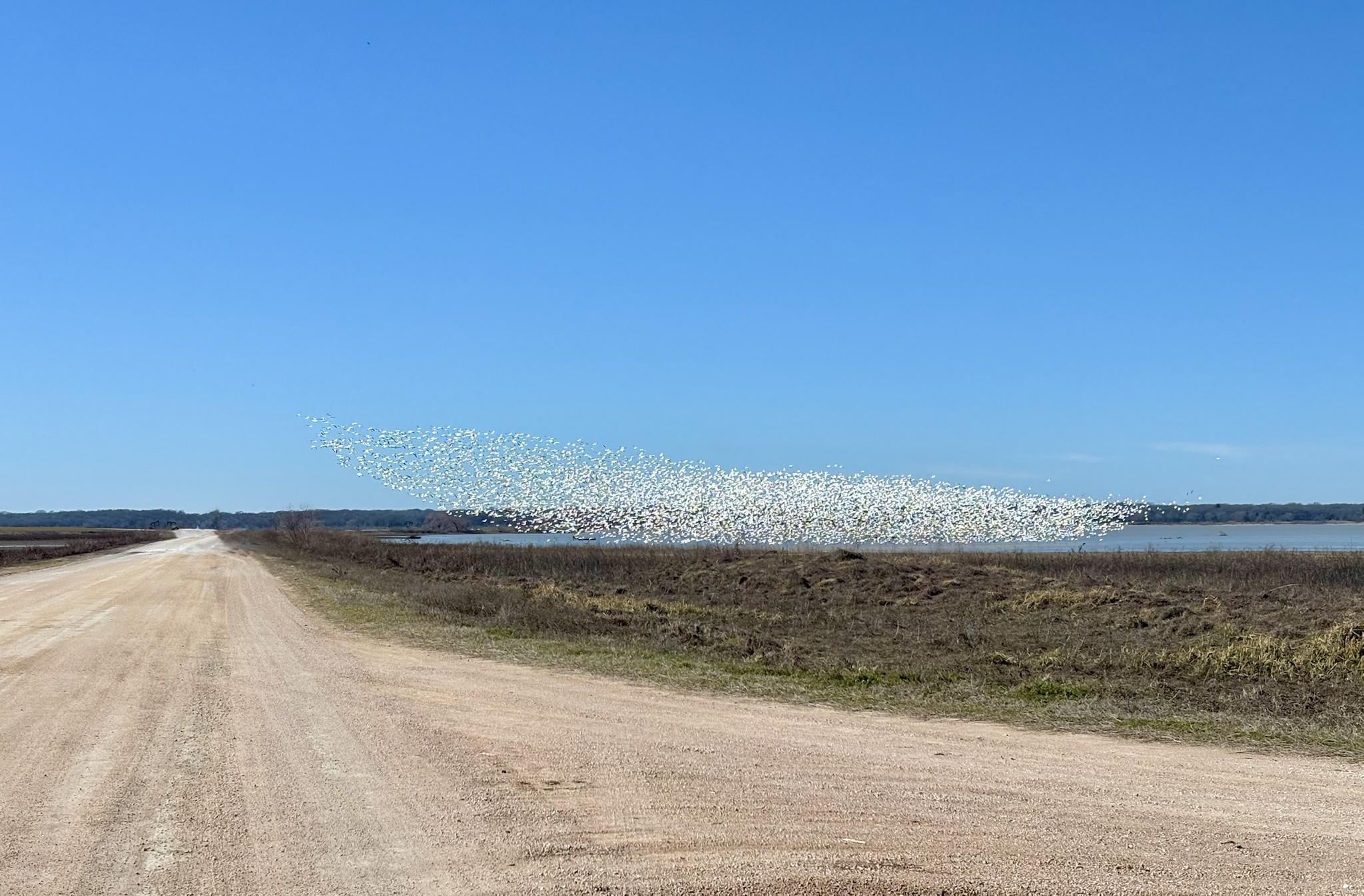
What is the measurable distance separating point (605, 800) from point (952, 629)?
1937 centimetres

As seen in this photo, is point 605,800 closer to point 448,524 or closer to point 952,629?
point 952,629

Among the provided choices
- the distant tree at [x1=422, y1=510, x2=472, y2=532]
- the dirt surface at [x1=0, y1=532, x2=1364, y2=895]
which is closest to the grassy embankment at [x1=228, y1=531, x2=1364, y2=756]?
the dirt surface at [x1=0, y1=532, x2=1364, y2=895]

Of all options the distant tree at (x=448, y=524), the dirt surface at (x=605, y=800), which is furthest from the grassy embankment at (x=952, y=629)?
the distant tree at (x=448, y=524)

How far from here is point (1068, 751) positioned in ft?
36.0

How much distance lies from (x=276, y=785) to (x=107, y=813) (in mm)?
1233

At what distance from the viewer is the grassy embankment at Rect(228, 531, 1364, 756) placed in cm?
1460

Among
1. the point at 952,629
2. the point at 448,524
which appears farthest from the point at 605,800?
the point at 448,524

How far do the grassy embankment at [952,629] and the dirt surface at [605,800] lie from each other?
215cm

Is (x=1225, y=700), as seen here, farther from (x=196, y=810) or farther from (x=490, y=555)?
(x=490, y=555)

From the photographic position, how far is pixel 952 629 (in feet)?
88.3

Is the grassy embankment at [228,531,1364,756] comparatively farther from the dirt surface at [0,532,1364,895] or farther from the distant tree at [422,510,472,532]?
the distant tree at [422,510,472,532]

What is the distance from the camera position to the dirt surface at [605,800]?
22.7ft

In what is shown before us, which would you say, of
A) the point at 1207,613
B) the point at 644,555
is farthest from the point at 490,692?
the point at 644,555

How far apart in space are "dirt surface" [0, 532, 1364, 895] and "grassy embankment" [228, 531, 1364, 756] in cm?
215
